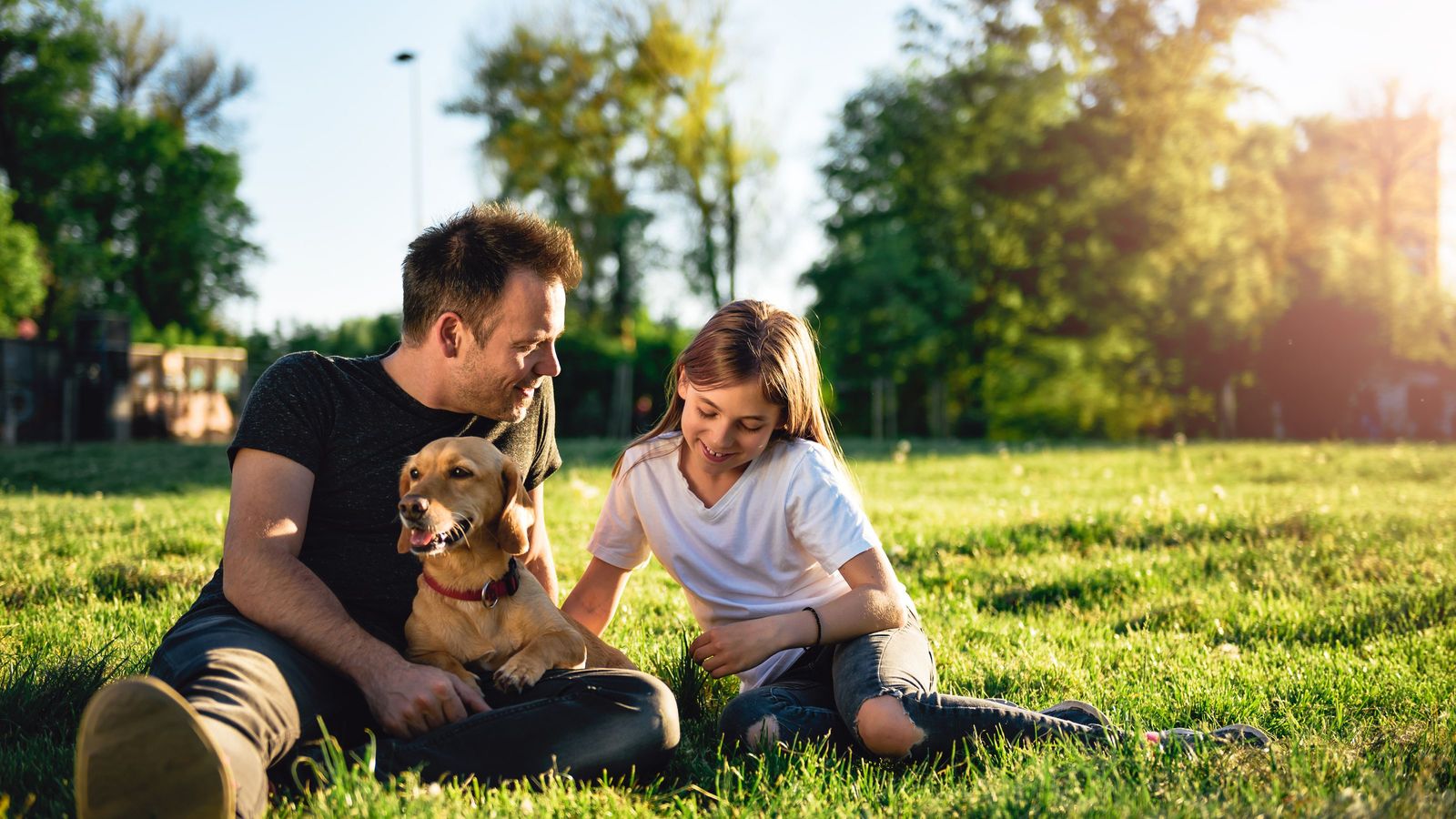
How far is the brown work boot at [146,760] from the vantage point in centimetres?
214

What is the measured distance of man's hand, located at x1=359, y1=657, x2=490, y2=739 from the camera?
2854mm

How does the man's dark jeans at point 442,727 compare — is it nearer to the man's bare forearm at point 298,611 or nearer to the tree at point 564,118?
the man's bare forearm at point 298,611

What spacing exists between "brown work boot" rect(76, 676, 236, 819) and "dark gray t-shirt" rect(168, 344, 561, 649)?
1.15 meters

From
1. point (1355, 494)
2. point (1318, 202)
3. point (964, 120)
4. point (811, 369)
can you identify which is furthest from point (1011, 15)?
point (811, 369)

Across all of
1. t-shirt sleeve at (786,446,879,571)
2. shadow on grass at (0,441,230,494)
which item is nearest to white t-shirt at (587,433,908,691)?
t-shirt sleeve at (786,446,879,571)

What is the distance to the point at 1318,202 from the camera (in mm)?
33906

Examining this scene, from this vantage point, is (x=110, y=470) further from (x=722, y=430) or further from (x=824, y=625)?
(x=824, y=625)

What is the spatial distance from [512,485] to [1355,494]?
8595 millimetres

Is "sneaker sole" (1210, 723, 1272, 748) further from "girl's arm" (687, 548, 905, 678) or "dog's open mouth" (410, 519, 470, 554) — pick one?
"dog's open mouth" (410, 519, 470, 554)

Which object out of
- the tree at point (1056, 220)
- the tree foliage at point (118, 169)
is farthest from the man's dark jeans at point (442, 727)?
the tree foliage at point (118, 169)

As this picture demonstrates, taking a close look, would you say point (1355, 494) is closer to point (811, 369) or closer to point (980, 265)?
point (811, 369)

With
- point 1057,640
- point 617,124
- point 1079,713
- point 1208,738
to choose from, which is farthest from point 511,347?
point 617,124

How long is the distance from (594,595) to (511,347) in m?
1.03

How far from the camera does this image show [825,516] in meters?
3.43
